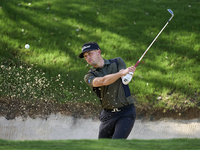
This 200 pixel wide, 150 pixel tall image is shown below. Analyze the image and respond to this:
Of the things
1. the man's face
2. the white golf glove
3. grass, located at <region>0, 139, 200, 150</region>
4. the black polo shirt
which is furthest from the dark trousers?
grass, located at <region>0, 139, 200, 150</region>

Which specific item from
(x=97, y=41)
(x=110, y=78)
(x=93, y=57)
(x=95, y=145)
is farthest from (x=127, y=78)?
(x=97, y=41)

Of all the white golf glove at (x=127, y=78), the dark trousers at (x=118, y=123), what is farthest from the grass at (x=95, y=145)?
the white golf glove at (x=127, y=78)

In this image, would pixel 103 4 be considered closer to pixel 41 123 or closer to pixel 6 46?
pixel 6 46

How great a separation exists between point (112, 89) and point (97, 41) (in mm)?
4090

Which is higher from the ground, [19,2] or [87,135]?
[19,2]

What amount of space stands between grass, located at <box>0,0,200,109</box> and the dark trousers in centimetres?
228

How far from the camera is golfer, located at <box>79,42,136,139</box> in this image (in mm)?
3330

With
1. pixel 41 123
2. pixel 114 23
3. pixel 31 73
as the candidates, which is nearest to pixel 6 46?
pixel 31 73

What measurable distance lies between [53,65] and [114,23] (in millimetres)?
2676

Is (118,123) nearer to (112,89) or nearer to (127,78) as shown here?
(112,89)

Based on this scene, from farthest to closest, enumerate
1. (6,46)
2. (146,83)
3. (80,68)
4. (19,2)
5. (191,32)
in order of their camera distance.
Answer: (19,2), (191,32), (6,46), (80,68), (146,83)

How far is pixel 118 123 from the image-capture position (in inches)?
134

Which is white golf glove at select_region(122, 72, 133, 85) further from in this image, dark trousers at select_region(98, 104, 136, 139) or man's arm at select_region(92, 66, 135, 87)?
dark trousers at select_region(98, 104, 136, 139)

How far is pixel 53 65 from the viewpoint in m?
6.55
